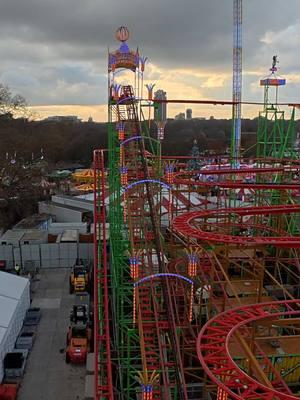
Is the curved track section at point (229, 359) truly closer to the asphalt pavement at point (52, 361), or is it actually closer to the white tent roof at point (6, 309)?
the asphalt pavement at point (52, 361)

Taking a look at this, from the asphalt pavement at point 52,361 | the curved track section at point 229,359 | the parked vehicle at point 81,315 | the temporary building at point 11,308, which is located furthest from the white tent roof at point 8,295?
the curved track section at point 229,359

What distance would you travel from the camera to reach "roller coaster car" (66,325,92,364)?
1295 centimetres

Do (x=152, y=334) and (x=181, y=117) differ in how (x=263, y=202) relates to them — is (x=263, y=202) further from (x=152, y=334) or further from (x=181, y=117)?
(x=181, y=117)

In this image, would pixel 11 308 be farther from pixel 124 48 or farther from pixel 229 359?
pixel 124 48

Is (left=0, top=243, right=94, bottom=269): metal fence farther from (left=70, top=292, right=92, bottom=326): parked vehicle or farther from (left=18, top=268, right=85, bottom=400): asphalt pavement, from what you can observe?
(left=70, top=292, right=92, bottom=326): parked vehicle

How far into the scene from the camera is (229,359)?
21.2 ft

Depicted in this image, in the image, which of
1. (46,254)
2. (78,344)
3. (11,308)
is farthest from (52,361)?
(46,254)

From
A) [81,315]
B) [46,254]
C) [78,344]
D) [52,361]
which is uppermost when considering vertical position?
[46,254]

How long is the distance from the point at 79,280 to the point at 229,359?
12.1m

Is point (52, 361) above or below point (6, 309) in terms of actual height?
below

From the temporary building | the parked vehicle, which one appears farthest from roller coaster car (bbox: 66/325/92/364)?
the temporary building

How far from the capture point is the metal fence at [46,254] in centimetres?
2078

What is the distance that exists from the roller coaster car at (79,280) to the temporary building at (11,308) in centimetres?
219

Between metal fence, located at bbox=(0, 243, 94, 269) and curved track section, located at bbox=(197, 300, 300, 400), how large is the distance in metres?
13.3
